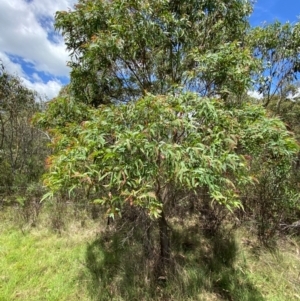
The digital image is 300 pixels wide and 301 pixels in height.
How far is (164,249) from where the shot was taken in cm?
318

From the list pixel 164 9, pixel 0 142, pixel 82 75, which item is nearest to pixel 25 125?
pixel 0 142

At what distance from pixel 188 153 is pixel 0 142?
256 inches

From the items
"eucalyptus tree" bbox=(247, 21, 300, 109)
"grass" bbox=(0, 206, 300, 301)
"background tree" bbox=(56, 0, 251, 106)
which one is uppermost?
"eucalyptus tree" bbox=(247, 21, 300, 109)

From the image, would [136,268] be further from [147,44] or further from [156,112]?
[147,44]

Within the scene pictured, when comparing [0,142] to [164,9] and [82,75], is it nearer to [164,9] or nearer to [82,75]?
[82,75]

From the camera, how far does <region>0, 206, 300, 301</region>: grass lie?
2.86m

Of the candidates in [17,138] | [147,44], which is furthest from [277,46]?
[17,138]

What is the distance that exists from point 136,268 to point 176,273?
0.58m

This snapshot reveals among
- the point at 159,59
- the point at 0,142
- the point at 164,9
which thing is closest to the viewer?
the point at 164,9

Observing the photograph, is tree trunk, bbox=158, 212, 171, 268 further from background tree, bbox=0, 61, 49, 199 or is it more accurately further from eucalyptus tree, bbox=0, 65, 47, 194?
eucalyptus tree, bbox=0, 65, 47, 194

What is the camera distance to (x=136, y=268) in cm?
317

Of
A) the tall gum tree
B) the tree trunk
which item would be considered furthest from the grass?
the tall gum tree

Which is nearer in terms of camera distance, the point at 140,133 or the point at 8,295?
the point at 140,133

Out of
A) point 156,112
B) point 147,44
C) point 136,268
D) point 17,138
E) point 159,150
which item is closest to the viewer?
point 159,150
